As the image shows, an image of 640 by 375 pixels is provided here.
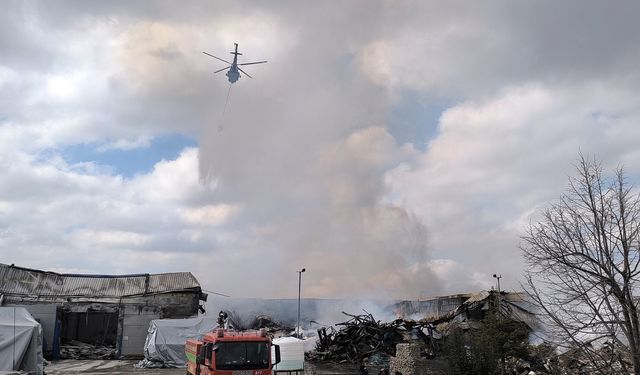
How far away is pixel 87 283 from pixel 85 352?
874 cm

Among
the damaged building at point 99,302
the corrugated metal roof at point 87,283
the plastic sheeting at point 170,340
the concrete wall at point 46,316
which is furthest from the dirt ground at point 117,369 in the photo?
the corrugated metal roof at point 87,283

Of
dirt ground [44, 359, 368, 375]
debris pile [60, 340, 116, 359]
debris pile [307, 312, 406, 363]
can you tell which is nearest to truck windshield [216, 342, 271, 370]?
dirt ground [44, 359, 368, 375]

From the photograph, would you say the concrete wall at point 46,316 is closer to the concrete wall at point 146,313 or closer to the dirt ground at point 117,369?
the dirt ground at point 117,369

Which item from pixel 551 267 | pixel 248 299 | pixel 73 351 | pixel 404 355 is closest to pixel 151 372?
pixel 73 351

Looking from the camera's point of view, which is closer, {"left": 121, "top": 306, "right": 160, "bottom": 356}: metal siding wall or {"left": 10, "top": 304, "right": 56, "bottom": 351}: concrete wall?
{"left": 10, "top": 304, "right": 56, "bottom": 351}: concrete wall

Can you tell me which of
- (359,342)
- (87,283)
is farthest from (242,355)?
(87,283)

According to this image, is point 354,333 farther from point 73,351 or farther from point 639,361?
point 639,361

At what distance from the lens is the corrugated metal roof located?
4247cm

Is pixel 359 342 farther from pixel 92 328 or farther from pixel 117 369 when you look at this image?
pixel 92 328

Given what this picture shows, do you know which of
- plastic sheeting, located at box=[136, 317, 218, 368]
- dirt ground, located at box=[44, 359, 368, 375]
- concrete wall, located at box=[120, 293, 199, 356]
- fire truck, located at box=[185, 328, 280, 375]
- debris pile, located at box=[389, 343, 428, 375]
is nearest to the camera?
fire truck, located at box=[185, 328, 280, 375]

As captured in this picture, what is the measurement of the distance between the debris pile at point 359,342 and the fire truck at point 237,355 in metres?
17.5

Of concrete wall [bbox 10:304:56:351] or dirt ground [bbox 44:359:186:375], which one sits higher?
concrete wall [bbox 10:304:56:351]

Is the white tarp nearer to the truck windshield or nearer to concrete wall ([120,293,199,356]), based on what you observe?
the truck windshield

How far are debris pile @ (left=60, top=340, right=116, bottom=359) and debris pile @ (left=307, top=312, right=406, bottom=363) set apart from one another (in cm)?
1626
